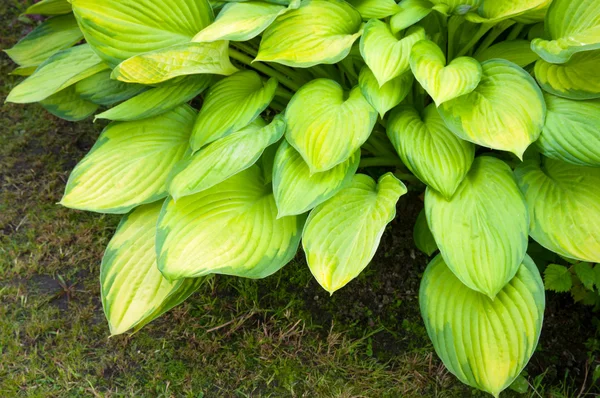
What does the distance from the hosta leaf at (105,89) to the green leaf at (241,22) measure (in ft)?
1.35

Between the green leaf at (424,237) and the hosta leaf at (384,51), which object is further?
the green leaf at (424,237)

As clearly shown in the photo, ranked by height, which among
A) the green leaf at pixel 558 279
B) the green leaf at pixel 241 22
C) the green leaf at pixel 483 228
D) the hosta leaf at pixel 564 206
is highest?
the green leaf at pixel 241 22

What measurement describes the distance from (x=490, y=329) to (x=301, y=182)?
0.58 metres

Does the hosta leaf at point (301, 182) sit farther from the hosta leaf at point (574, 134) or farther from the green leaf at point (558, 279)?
the green leaf at point (558, 279)

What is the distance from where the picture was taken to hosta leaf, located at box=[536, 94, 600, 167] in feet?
4.55

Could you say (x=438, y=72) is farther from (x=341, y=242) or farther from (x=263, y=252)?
(x=263, y=252)

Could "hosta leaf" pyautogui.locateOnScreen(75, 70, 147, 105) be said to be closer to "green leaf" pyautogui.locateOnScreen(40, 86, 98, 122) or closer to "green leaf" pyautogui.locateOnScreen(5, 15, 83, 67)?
"green leaf" pyautogui.locateOnScreen(40, 86, 98, 122)

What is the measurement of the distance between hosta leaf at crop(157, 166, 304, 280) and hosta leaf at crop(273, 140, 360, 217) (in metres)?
0.11

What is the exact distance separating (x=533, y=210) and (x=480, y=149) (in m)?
0.46

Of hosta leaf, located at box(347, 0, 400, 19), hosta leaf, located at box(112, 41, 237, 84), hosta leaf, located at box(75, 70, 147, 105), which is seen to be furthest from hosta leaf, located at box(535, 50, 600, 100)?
hosta leaf, located at box(75, 70, 147, 105)

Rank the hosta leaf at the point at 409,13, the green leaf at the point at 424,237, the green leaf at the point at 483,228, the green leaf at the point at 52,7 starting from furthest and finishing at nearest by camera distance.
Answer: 1. the green leaf at the point at 52,7
2. the green leaf at the point at 424,237
3. the hosta leaf at the point at 409,13
4. the green leaf at the point at 483,228

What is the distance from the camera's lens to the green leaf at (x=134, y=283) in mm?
1510

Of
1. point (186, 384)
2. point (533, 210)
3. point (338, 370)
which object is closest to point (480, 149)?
point (533, 210)

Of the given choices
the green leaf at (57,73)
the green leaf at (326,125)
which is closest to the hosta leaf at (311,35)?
the green leaf at (326,125)
